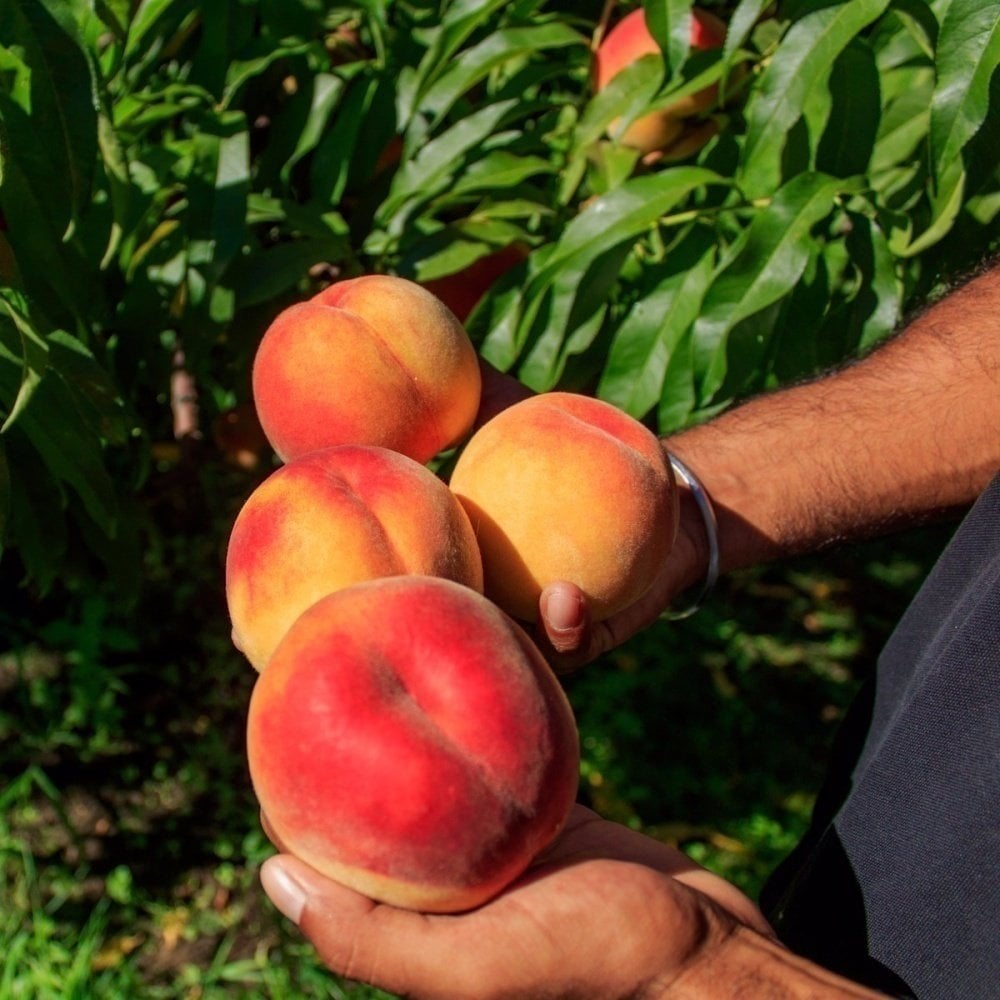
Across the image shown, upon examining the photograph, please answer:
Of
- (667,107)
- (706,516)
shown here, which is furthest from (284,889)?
(667,107)

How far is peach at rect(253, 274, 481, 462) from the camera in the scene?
1.33 metres

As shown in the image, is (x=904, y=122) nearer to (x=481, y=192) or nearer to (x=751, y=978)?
(x=481, y=192)

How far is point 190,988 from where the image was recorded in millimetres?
2268

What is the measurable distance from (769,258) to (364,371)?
1.99 ft

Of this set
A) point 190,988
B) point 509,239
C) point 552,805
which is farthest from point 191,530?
point 552,805

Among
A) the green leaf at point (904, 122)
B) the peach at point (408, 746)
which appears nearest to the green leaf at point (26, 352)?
the peach at point (408, 746)

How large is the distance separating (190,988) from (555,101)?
1907mm

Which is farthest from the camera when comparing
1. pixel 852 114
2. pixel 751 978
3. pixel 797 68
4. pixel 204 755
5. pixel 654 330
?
pixel 204 755

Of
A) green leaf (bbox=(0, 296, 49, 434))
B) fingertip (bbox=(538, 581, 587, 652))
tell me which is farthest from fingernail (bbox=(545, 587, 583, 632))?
green leaf (bbox=(0, 296, 49, 434))

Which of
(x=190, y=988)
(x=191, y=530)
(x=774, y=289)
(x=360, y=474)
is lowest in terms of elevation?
(x=190, y=988)

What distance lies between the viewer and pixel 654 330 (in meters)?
1.70

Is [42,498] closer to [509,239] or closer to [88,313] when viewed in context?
[88,313]

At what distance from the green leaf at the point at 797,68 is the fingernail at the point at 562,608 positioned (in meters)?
0.72

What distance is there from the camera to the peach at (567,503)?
1230 mm
